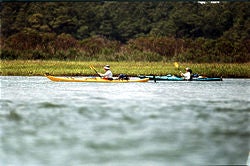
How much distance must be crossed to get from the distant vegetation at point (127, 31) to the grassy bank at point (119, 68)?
10.5 inches

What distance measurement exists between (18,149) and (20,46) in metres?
15.7

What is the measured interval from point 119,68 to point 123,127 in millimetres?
12145

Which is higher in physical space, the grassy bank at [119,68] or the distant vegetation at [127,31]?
the distant vegetation at [127,31]

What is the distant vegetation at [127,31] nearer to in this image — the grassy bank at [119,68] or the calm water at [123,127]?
the grassy bank at [119,68]

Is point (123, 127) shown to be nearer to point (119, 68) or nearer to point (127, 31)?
point (119, 68)

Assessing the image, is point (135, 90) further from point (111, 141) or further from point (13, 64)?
point (111, 141)

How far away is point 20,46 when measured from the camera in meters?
22.5

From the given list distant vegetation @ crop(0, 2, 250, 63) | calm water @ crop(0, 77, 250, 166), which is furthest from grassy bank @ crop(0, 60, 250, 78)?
calm water @ crop(0, 77, 250, 166)

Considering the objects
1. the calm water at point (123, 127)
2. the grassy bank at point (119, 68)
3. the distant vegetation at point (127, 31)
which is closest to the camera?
the calm water at point (123, 127)

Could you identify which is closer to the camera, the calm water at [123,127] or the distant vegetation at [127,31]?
the calm water at [123,127]

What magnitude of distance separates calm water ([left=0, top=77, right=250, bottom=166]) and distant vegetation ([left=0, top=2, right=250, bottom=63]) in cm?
626

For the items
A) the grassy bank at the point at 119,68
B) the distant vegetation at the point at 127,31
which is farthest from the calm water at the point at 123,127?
the distant vegetation at the point at 127,31

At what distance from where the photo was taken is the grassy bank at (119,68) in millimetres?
19609

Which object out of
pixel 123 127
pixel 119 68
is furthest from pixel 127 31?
pixel 123 127
